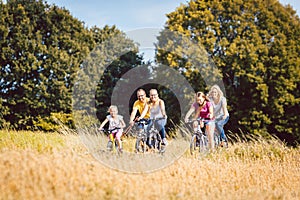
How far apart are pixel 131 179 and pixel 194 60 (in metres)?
13.0

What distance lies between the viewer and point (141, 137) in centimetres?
782

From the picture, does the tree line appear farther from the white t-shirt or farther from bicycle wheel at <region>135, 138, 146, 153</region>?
bicycle wheel at <region>135, 138, 146, 153</region>

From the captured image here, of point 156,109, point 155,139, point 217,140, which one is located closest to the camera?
point 156,109

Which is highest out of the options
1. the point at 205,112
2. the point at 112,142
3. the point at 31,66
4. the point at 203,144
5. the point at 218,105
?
the point at 31,66

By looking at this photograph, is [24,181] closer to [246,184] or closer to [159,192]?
[159,192]

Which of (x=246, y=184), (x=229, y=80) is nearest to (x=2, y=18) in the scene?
(x=229, y=80)

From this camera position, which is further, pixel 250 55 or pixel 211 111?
pixel 250 55

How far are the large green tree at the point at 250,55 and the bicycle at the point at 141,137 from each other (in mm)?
10175

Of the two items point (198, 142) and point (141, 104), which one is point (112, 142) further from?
point (198, 142)

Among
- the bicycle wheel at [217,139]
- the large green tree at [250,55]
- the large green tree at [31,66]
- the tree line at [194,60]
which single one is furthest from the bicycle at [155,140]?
the large green tree at [31,66]

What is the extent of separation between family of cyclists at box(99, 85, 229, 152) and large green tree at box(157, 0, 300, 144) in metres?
8.40

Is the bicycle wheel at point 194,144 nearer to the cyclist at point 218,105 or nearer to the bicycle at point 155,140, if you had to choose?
the cyclist at point 218,105

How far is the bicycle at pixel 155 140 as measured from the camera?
7766 millimetres

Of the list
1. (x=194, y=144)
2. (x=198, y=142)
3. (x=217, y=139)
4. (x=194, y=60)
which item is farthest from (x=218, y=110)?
(x=194, y=60)
